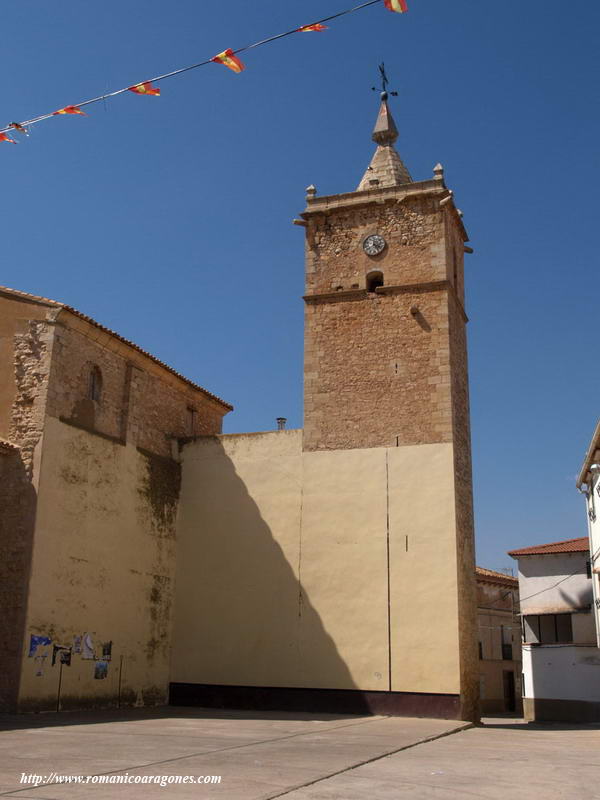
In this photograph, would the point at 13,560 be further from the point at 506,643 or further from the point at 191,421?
the point at 506,643

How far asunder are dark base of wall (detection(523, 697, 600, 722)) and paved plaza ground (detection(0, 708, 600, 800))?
12.2 metres

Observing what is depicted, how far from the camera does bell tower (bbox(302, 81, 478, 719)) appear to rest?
59.8 feet

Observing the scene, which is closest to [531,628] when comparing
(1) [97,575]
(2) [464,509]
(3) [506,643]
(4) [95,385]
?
(3) [506,643]

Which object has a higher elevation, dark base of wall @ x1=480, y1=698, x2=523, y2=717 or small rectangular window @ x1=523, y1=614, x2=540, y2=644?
small rectangular window @ x1=523, y1=614, x2=540, y2=644

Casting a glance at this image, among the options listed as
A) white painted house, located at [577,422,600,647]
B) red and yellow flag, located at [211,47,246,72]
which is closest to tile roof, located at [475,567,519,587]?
white painted house, located at [577,422,600,647]

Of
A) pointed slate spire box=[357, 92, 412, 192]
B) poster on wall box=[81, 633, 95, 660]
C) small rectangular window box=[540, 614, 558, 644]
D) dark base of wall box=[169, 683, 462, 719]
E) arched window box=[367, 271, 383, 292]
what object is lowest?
dark base of wall box=[169, 683, 462, 719]

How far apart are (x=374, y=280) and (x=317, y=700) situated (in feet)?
33.4

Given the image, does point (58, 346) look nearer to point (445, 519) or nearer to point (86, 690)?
point (86, 690)

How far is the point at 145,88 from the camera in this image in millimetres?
10828

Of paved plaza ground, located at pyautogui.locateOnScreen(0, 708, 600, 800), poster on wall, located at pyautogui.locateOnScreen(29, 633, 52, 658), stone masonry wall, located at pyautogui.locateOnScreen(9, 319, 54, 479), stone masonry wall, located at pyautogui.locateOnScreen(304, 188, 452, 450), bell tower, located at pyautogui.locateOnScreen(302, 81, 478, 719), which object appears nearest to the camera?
paved plaza ground, located at pyautogui.locateOnScreen(0, 708, 600, 800)

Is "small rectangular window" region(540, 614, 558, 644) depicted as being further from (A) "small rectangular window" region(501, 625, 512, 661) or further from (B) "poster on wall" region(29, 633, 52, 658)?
(B) "poster on wall" region(29, 633, 52, 658)

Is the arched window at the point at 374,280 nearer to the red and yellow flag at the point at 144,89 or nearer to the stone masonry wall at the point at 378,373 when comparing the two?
the stone masonry wall at the point at 378,373

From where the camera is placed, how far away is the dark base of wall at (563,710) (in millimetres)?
26438

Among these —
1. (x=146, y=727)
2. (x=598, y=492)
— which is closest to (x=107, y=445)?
(x=146, y=727)
